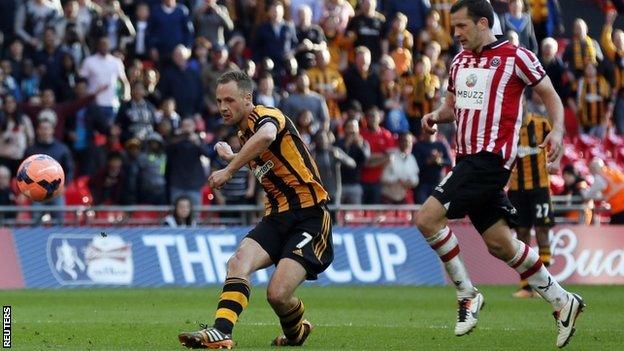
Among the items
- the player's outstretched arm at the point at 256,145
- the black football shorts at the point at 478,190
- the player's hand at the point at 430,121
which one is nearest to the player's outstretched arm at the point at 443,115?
the player's hand at the point at 430,121

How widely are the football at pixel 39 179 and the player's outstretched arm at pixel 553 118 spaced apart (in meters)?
4.90

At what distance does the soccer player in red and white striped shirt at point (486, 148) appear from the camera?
437 inches

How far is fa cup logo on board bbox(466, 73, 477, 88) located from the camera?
11.3 meters

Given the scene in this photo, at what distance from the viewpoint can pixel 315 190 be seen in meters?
10.9

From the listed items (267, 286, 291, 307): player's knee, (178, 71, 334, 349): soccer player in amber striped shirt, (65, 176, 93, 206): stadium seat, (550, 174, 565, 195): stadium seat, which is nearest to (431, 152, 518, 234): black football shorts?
(178, 71, 334, 349): soccer player in amber striped shirt

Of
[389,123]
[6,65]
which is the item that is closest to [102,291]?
[6,65]

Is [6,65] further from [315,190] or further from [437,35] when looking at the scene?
[315,190]

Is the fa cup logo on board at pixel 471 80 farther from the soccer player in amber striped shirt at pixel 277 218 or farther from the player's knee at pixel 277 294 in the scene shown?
the player's knee at pixel 277 294

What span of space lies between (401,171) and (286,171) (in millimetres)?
12345

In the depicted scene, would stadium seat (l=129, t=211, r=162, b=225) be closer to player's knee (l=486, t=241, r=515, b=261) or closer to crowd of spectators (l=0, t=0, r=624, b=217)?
crowd of spectators (l=0, t=0, r=624, b=217)

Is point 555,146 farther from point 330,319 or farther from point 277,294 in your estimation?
point 330,319

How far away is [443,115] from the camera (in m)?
11.7

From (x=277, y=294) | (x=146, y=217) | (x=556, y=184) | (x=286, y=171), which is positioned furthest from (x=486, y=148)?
(x=556, y=184)

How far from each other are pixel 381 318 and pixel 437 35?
13.3m
